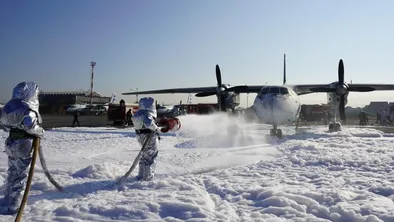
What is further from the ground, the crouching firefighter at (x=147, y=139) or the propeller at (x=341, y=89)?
the propeller at (x=341, y=89)

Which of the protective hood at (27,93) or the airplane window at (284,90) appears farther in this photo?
the airplane window at (284,90)

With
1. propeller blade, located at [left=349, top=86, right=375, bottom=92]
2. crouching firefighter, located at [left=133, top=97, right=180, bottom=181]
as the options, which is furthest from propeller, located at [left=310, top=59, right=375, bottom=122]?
crouching firefighter, located at [left=133, top=97, right=180, bottom=181]

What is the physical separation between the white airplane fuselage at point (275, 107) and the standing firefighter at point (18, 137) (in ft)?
41.9

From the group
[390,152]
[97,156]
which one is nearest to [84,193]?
[97,156]

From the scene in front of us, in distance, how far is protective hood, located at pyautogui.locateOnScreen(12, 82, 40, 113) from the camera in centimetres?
480

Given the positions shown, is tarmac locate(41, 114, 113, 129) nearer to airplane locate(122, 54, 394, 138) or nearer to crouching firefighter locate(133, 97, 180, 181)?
airplane locate(122, 54, 394, 138)

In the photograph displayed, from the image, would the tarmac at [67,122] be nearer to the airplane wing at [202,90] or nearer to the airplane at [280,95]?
the airplane wing at [202,90]

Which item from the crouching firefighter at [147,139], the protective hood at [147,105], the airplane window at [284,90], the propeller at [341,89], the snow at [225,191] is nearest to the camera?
the snow at [225,191]

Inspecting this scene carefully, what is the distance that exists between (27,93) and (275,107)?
12.8 m

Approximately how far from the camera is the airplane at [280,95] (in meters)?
16.2

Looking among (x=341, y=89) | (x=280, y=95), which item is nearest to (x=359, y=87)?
(x=341, y=89)

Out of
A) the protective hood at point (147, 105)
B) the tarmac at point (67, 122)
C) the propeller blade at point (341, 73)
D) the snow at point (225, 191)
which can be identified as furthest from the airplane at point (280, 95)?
the protective hood at point (147, 105)

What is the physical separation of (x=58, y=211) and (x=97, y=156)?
6.18 meters

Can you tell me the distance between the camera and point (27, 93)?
190 inches
